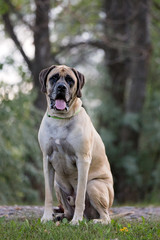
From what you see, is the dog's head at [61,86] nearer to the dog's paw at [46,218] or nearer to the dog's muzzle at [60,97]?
the dog's muzzle at [60,97]

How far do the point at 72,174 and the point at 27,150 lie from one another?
6.63m

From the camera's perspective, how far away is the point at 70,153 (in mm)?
5434

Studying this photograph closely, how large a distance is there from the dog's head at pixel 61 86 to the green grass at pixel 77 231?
151cm

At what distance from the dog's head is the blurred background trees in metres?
5.85

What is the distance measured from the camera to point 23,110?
38.2 ft

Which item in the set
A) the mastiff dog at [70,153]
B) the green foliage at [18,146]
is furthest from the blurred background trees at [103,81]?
the mastiff dog at [70,153]

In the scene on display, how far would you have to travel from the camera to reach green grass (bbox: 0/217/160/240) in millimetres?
4496

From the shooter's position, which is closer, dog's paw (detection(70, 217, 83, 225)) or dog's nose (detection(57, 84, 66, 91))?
dog's paw (detection(70, 217, 83, 225))

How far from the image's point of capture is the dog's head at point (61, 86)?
5375 mm

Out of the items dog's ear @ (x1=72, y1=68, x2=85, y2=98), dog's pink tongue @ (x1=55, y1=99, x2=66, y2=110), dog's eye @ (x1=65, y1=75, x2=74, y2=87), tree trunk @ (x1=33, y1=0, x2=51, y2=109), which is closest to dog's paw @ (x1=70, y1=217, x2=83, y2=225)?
dog's pink tongue @ (x1=55, y1=99, x2=66, y2=110)

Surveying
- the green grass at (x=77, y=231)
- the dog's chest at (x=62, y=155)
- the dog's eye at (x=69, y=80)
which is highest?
the dog's eye at (x=69, y=80)

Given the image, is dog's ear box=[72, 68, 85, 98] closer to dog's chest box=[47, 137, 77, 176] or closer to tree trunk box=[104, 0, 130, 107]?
dog's chest box=[47, 137, 77, 176]

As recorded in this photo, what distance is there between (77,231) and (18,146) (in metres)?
6.99

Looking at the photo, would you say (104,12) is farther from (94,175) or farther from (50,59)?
(94,175)
